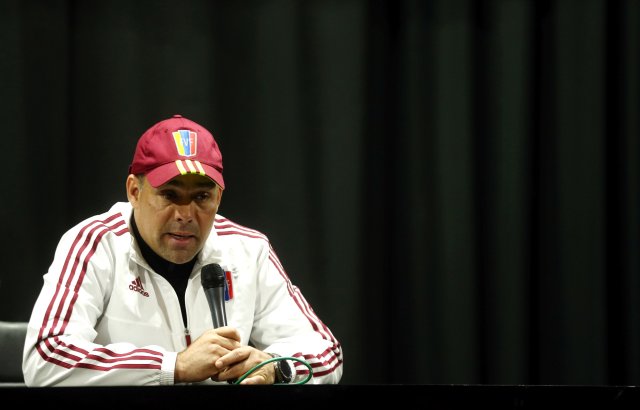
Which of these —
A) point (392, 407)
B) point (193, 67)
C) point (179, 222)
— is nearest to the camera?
point (392, 407)

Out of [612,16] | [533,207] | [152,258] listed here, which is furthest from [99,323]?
[612,16]

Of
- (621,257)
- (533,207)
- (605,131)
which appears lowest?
(621,257)

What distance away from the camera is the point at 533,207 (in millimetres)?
3125

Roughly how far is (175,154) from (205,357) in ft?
1.60

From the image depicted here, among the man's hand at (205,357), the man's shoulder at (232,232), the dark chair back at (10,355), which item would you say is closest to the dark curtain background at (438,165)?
the man's shoulder at (232,232)

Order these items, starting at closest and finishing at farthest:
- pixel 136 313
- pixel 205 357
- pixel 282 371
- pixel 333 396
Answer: pixel 333 396, pixel 205 357, pixel 282 371, pixel 136 313

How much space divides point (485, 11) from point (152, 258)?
171 cm

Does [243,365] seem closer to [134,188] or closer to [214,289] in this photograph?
[214,289]

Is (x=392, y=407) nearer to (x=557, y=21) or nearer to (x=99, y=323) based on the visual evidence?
(x=99, y=323)

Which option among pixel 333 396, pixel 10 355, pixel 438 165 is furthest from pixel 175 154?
pixel 438 165

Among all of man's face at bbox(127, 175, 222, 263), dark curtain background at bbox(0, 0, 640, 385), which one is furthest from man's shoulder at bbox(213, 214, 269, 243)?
dark curtain background at bbox(0, 0, 640, 385)

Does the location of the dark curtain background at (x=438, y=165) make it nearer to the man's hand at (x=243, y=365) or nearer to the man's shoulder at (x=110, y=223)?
the man's shoulder at (x=110, y=223)

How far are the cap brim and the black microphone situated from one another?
0.78ft

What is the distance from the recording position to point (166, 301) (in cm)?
202
